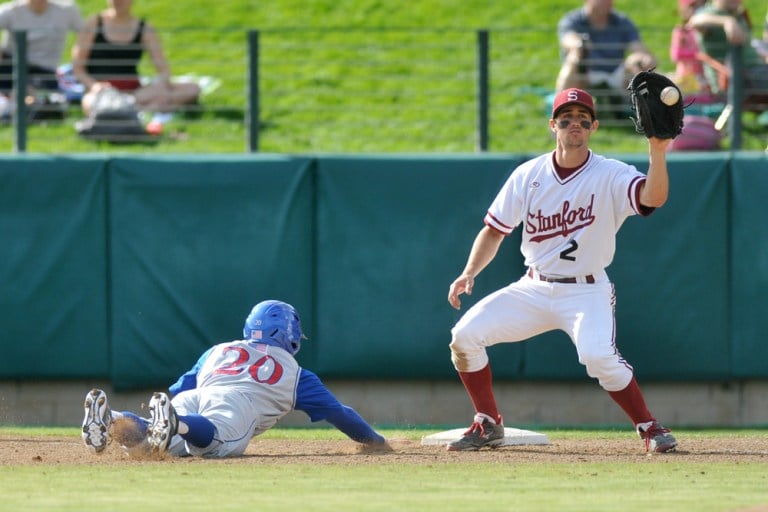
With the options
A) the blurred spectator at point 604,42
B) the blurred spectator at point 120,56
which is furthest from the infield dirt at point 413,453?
the blurred spectator at point 120,56

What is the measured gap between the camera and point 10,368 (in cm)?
1036

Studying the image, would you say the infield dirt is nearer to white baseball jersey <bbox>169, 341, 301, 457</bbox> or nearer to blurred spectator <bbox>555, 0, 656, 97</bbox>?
white baseball jersey <bbox>169, 341, 301, 457</bbox>

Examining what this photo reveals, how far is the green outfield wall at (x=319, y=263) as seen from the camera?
10.2 m

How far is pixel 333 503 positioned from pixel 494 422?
7.16 ft

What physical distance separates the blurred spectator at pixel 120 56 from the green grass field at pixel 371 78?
283 mm

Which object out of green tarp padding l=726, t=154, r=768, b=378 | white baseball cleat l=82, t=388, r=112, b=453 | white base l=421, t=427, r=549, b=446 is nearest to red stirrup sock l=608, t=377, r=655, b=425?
white base l=421, t=427, r=549, b=446

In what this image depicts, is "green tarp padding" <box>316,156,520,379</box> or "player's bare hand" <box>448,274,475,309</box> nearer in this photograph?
"player's bare hand" <box>448,274,475,309</box>

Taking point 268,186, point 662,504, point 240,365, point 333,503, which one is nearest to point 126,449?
point 240,365

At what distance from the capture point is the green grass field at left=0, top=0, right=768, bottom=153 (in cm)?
1276

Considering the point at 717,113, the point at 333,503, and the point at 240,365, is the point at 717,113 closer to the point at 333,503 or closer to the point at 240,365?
the point at 240,365

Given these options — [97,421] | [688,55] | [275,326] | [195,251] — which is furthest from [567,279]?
[688,55]

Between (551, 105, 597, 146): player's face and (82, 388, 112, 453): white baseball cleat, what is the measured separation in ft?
8.88

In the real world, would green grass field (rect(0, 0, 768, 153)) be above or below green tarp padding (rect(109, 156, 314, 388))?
above

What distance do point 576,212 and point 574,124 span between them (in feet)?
1.51
